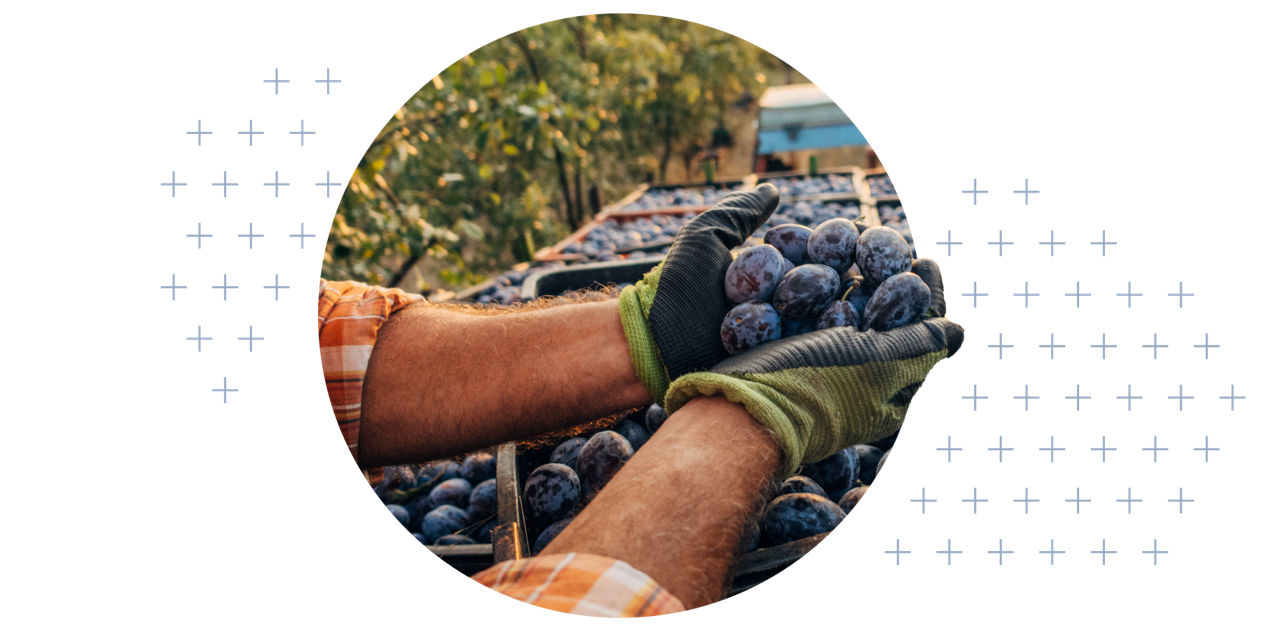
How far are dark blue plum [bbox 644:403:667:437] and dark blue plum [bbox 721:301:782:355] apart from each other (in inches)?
11.5

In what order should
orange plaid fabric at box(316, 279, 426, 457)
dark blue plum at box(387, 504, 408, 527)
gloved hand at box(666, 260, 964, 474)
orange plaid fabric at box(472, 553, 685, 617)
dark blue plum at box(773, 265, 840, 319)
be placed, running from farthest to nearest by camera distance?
dark blue plum at box(387, 504, 408, 527) → orange plaid fabric at box(316, 279, 426, 457) → dark blue plum at box(773, 265, 840, 319) → gloved hand at box(666, 260, 964, 474) → orange plaid fabric at box(472, 553, 685, 617)

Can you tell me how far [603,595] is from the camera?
1.04 meters

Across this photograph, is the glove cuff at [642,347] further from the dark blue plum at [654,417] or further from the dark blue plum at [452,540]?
the dark blue plum at [452,540]

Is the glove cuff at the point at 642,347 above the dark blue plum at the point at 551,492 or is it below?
above

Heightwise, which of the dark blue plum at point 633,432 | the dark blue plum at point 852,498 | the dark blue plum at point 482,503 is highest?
the dark blue plum at point 633,432

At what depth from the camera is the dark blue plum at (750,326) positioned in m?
1.39

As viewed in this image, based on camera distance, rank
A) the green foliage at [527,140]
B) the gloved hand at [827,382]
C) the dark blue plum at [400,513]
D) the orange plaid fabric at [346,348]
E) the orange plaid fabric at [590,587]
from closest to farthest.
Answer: the orange plaid fabric at [590,587], the gloved hand at [827,382], the orange plaid fabric at [346,348], the dark blue plum at [400,513], the green foliage at [527,140]

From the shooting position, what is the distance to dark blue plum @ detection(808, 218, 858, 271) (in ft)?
4.74

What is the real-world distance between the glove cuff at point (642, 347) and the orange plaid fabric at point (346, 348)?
0.50m

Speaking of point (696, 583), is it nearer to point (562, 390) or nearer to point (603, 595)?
point (603, 595)

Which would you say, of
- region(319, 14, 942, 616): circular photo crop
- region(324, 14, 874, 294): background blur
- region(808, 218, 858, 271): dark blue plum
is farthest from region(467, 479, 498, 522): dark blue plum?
region(324, 14, 874, 294): background blur

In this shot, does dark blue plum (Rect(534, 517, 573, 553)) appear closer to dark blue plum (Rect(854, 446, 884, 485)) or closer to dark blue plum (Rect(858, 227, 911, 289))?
dark blue plum (Rect(854, 446, 884, 485))

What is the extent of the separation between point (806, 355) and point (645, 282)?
38 centimetres

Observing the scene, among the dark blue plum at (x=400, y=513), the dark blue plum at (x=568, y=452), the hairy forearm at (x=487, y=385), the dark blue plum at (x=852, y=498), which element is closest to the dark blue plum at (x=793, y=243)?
the hairy forearm at (x=487, y=385)
